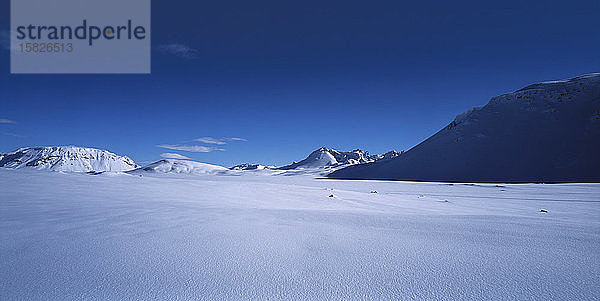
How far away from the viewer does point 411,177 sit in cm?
4147

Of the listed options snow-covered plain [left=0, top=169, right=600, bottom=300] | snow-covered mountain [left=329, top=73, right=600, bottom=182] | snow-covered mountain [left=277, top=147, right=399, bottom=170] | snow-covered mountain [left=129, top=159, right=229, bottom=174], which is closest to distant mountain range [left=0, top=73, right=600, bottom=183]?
snow-covered mountain [left=329, top=73, right=600, bottom=182]

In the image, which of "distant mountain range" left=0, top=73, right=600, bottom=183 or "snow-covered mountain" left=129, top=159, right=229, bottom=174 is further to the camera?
"snow-covered mountain" left=129, top=159, right=229, bottom=174

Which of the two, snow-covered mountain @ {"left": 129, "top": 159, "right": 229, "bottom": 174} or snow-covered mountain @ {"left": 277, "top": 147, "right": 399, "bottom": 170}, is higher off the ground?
snow-covered mountain @ {"left": 277, "top": 147, "right": 399, "bottom": 170}

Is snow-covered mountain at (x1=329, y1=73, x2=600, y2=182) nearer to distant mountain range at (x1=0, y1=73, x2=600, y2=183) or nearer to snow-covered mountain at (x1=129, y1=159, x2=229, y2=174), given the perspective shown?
distant mountain range at (x1=0, y1=73, x2=600, y2=183)

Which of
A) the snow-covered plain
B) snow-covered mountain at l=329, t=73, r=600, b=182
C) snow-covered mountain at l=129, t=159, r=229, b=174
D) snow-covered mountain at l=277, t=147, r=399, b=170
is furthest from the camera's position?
snow-covered mountain at l=277, t=147, r=399, b=170

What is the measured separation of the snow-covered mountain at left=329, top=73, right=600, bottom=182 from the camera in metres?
32.3

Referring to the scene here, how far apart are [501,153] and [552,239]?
4384 cm

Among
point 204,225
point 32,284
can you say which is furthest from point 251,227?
point 32,284

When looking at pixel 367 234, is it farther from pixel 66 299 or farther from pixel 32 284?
pixel 32 284

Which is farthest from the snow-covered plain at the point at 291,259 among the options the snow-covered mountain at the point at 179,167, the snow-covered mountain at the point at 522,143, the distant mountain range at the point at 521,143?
the snow-covered mountain at the point at 179,167

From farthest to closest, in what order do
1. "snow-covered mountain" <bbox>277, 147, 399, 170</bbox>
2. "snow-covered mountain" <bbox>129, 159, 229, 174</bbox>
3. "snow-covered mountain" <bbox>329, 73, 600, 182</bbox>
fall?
1. "snow-covered mountain" <bbox>277, 147, 399, 170</bbox>
2. "snow-covered mountain" <bbox>129, 159, 229, 174</bbox>
3. "snow-covered mountain" <bbox>329, 73, 600, 182</bbox>

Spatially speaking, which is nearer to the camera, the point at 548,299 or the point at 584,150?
the point at 548,299

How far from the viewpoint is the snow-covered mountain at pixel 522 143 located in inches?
1272

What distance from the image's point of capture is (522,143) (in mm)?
37531
